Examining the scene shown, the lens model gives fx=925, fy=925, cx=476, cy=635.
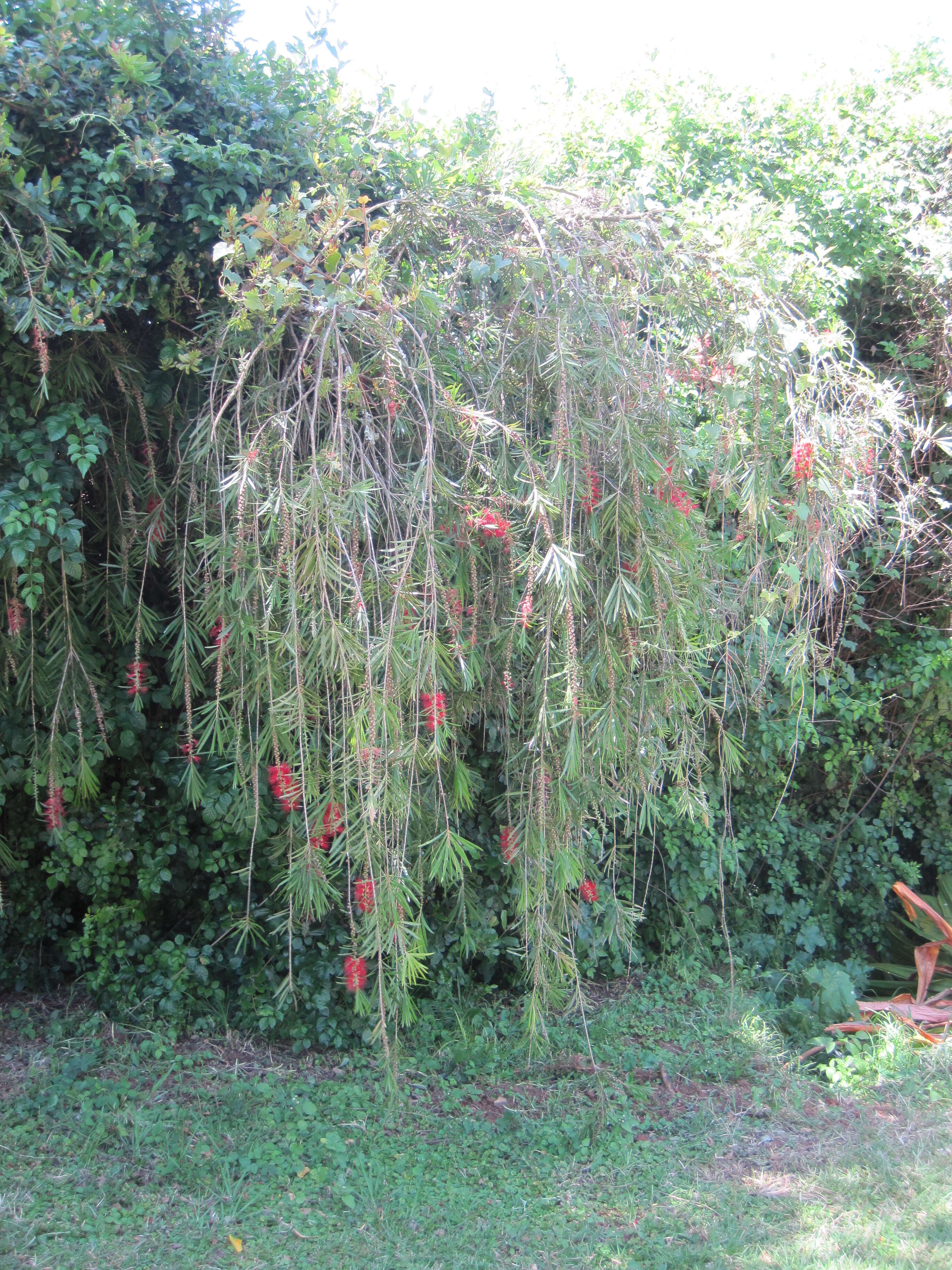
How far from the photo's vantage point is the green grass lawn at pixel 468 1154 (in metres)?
2.67

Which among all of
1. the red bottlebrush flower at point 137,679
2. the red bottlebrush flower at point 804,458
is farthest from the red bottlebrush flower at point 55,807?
the red bottlebrush flower at point 804,458

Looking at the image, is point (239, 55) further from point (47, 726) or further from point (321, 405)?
point (47, 726)

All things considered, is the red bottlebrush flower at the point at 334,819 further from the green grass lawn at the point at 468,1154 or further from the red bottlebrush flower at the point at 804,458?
the red bottlebrush flower at the point at 804,458

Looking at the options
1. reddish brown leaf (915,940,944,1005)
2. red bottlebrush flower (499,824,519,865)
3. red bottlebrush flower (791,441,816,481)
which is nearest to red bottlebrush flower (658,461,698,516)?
red bottlebrush flower (791,441,816,481)

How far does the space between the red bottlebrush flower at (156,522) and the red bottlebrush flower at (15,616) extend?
429 millimetres

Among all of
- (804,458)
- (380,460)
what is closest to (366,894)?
(380,460)

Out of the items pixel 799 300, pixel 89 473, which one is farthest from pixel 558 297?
pixel 89 473

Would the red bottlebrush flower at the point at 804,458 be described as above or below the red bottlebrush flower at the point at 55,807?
above

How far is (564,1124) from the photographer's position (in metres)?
3.43

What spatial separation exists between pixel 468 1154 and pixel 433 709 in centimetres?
185

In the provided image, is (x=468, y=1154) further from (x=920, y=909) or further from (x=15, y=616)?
(x=920, y=909)

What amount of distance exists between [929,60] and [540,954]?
541cm

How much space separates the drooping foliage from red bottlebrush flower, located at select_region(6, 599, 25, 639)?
0.10 metres

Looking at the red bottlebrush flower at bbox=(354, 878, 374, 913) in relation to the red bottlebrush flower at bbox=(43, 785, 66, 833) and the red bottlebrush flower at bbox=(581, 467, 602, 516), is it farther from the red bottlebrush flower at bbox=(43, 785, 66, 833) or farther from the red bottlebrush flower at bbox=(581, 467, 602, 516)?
the red bottlebrush flower at bbox=(43, 785, 66, 833)
